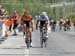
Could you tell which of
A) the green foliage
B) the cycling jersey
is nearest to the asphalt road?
the cycling jersey

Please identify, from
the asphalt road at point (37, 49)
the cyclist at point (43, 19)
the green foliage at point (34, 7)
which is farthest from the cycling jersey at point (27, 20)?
the green foliage at point (34, 7)

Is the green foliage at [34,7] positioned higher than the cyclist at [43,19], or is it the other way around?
the cyclist at [43,19]

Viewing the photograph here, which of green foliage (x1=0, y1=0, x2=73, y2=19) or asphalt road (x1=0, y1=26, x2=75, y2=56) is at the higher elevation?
asphalt road (x1=0, y1=26, x2=75, y2=56)

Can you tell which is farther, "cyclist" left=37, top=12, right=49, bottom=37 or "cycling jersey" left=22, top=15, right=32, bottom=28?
"cycling jersey" left=22, top=15, right=32, bottom=28

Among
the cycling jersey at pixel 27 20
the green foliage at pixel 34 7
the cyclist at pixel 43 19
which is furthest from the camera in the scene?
the green foliage at pixel 34 7

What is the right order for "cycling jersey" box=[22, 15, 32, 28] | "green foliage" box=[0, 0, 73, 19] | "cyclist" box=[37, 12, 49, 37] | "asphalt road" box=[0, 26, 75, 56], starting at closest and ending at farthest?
1. "asphalt road" box=[0, 26, 75, 56]
2. "cyclist" box=[37, 12, 49, 37]
3. "cycling jersey" box=[22, 15, 32, 28]
4. "green foliage" box=[0, 0, 73, 19]

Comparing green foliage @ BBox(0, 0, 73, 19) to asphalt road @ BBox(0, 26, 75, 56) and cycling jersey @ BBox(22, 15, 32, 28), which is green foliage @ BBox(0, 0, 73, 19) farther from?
cycling jersey @ BBox(22, 15, 32, 28)

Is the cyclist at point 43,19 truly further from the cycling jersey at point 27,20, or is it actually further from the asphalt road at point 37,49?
the asphalt road at point 37,49

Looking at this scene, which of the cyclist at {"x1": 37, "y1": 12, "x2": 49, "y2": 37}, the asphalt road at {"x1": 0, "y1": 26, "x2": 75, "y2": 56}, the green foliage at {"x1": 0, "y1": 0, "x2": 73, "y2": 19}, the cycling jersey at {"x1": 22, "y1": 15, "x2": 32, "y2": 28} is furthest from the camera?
the green foliage at {"x1": 0, "y1": 0, "x2": 73, "y2": 19}

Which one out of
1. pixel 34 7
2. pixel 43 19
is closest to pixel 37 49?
pixel 43 19

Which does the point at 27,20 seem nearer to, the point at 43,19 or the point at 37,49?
the point at 43,19

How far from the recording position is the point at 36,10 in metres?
114

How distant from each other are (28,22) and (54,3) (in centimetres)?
11581

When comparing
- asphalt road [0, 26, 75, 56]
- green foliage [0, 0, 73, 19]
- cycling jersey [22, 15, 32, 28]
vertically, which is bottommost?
green foliage [0, 0, 73, 19]
